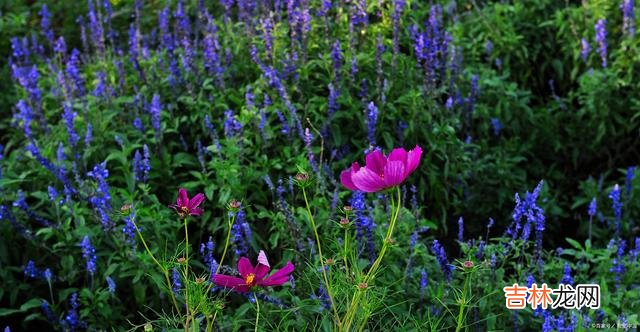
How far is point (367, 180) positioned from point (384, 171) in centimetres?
4

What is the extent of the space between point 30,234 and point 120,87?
1.11m

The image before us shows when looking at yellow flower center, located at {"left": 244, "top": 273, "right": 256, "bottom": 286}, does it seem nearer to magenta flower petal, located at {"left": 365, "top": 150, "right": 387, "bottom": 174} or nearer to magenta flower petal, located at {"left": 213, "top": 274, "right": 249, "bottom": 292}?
magenta flower petal, located at {"left": 213, "top": 274, "right": 249, "bottom": 292}

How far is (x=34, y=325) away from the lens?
336 centimetres

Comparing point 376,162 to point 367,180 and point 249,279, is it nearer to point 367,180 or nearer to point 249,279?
point 367,180

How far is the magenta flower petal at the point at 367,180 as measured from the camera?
69.2 inches

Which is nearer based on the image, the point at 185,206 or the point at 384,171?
the point at 384,171

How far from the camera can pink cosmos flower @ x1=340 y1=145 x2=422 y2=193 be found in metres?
1.74

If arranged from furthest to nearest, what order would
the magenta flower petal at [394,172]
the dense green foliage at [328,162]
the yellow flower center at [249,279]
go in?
the dense green foliage at [328,162], the yellow flower center at [249,279], the magenta flower petal at [394,172]

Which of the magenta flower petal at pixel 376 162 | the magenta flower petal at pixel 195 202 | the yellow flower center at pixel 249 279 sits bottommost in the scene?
the yellow flower center at pixel 249 279

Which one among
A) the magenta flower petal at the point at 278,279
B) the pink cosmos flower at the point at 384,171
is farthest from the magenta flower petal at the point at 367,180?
the magenta flower petal at the point at 278,279

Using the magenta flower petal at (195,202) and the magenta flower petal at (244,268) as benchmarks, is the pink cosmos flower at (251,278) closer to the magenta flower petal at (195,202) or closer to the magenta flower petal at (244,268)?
the magenta flower petal at (244,268)

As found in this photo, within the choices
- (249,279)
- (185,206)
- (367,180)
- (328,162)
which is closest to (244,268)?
(249,279)

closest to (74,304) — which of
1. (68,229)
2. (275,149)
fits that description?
(68,229)

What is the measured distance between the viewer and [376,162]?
70.9 inches
